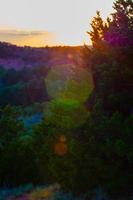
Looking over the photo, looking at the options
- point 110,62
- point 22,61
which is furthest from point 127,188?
point 22,61

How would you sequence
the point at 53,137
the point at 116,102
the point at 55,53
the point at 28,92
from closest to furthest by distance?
the point at 116,102, the point at 53,137, the point at 28,92, the point at 55,53

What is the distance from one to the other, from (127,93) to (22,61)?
56.8m

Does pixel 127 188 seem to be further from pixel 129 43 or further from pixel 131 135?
pixel 129 43

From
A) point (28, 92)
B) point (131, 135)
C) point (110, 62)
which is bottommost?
point (28, 92)

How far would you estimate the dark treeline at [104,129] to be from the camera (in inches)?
501

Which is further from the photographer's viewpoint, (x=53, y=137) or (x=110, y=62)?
(x=53, y=137)

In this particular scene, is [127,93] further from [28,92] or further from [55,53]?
[55,53]

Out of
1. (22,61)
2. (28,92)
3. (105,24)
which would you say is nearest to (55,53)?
(22,61)

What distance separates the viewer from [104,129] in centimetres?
1286

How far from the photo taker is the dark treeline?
12734 millimetres

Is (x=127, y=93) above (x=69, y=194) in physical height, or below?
above

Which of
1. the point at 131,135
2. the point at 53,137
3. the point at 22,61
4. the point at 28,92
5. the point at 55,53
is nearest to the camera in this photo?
the point at 131,135

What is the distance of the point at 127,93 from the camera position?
1352cm

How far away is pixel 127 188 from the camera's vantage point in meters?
13.0
